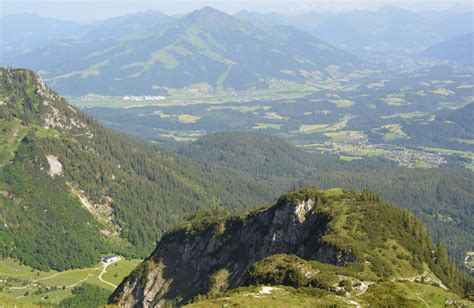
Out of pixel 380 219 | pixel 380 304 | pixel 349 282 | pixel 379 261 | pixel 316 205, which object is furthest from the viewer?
pixel 316 205

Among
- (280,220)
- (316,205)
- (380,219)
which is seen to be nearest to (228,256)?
(280,220)

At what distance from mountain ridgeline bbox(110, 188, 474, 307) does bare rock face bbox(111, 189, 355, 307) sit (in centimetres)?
25

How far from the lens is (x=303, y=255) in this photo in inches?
4919

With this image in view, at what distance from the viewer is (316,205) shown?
14012 cm

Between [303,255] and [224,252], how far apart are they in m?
31.6

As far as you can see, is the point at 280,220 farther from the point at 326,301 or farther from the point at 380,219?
the point at 326,301

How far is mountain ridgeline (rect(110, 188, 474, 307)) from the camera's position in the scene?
4038 inches

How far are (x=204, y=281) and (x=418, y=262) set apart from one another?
5343cm

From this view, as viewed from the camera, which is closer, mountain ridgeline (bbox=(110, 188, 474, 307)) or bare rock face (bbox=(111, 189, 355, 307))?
mountain ridgeline (bbox=(110, 188, 474, 307))

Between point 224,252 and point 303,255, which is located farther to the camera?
point 224,252

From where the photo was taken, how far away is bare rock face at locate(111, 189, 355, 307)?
133 metres

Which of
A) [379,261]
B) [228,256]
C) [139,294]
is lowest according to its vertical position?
[139,294]

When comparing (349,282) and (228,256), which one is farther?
(228,256)

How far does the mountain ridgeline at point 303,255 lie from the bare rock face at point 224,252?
255 mm
